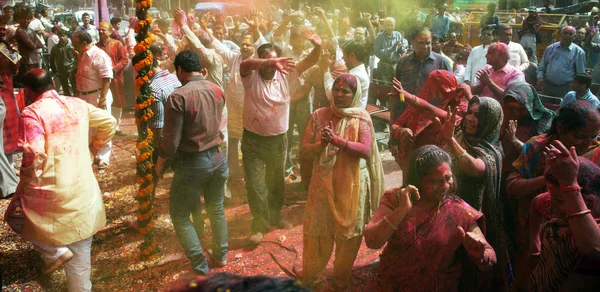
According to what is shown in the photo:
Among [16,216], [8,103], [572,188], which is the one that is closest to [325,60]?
[16,216]

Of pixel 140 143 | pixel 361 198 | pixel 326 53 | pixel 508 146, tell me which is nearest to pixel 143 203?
pixel 140 143

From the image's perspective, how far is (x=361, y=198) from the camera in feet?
13.7

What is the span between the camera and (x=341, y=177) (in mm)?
4098

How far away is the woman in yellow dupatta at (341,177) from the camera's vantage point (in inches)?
160

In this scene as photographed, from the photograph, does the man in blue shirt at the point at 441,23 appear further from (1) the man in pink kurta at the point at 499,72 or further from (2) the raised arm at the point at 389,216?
(2) the raised arm at the point at 389,216

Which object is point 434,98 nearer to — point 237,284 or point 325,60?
point 325,60

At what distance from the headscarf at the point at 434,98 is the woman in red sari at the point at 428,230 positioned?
1849 mm

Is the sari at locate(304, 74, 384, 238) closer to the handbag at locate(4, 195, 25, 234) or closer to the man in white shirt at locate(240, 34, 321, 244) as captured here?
the man in white shirt at locate(240, 34, 321, 244)

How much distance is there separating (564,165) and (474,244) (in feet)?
2.18

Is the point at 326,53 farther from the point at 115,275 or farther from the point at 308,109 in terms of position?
the point at 115,275

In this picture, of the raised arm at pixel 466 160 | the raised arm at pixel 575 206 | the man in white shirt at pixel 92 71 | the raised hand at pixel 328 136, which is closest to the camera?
the raised arm at pixel 575 206

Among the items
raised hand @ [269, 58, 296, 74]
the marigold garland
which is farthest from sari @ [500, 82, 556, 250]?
the marigold garland

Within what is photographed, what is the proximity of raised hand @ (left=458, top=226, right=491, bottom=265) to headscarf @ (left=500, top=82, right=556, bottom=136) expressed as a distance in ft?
6.93

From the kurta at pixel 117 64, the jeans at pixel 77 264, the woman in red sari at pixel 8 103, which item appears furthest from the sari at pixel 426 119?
the kurta at pixel 117 64
